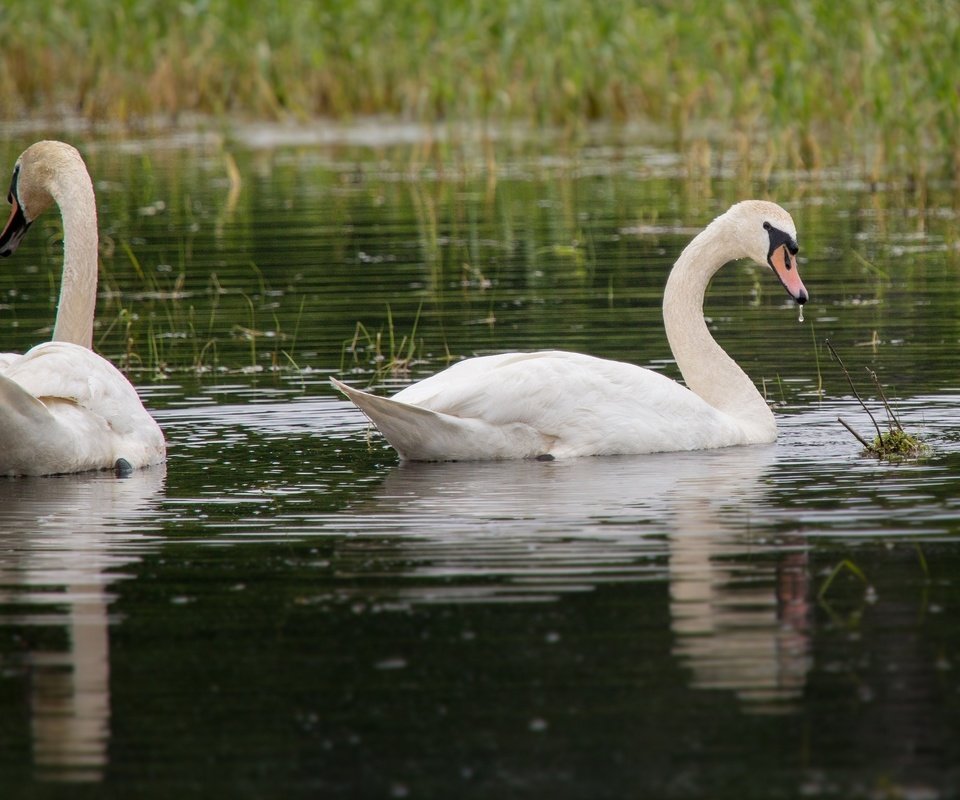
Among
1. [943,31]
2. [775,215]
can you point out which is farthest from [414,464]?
[943,31]

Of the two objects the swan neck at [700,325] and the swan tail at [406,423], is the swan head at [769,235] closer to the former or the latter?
the swan neck at [700,325]

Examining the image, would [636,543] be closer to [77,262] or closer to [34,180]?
[77,262]

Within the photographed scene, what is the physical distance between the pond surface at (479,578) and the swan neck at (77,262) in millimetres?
561

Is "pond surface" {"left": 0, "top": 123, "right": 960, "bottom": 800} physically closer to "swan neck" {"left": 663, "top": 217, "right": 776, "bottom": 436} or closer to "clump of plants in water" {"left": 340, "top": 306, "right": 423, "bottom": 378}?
"clump of plants in water" {"left": 340, "top": 306, "right": 423, "bottom": 378}

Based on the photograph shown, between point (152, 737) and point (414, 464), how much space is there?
3796mm

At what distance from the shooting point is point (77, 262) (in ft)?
31.6

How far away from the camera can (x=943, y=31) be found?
671 inches

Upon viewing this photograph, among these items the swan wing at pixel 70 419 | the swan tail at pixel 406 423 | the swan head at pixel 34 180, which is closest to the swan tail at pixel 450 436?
the swan tail at pixel 406 423

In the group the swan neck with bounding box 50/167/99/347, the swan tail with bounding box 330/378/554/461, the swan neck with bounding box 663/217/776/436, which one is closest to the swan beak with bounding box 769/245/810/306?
the swan neck with bounding box 663/217/776/436

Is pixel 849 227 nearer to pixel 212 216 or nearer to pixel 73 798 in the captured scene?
pixel 212 216

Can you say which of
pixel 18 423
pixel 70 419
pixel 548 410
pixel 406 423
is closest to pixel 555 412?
pixel 548 410

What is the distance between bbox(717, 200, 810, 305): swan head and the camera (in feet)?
30.3

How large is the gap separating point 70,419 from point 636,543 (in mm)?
2678

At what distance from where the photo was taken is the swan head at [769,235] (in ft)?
30.3
